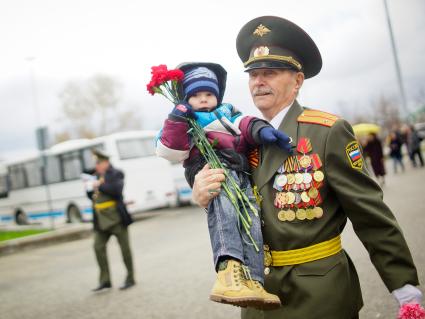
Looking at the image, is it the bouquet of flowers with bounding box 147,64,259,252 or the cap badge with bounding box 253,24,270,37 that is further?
the cap badge with bounding box 253,24,270,37

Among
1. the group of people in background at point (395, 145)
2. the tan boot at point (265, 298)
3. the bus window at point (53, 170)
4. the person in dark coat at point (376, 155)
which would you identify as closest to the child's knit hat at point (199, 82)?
the tan boot at point (265, 298)

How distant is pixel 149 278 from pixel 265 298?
540 cm

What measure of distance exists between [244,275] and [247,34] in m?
1.31

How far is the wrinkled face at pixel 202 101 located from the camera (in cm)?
259

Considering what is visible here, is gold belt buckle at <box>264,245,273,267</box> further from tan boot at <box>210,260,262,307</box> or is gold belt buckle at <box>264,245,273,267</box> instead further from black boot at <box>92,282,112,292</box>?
black boot at <box>92,282,112,292</box>

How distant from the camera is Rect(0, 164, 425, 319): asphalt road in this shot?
514cm

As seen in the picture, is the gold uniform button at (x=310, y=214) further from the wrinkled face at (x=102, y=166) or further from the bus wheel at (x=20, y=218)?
the bus wheel at (x=20, y=218)

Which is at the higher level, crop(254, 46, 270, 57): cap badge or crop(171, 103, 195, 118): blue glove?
crop(254, 46, 270, 57): cap badge

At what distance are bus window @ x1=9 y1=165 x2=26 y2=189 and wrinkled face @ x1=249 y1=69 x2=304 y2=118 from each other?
753 inches

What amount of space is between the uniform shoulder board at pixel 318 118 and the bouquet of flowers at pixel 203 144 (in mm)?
478

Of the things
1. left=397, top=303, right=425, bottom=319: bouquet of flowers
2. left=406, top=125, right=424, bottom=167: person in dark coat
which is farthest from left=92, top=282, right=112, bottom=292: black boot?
left=406, top=125, right=424, bottom=167: person in dark coat

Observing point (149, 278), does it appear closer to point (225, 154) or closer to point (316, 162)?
point (225, 154)

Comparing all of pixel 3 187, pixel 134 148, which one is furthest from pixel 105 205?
pixel 3 187

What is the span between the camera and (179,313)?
5.00m
